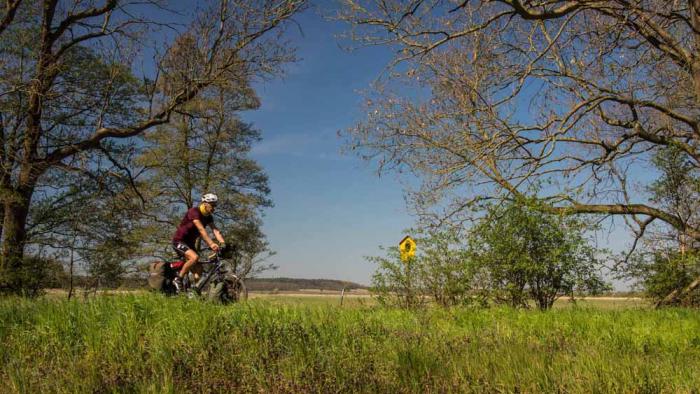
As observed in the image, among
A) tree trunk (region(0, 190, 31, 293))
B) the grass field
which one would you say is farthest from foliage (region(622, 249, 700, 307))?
tree trunk (region(0, 190, 31, 293))

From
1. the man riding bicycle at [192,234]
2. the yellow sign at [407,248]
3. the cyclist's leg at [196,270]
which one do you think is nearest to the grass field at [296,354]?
the man riding bicycle at [192,234]

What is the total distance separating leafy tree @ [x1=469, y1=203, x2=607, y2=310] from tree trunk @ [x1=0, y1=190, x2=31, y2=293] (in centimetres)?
1136

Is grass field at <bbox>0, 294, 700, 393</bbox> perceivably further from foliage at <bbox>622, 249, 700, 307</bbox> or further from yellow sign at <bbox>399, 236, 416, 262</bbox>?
foliage at <bbox>622, 249, 700, 307</bbox>

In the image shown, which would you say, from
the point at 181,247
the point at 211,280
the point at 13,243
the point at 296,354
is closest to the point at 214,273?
the point at 211,280

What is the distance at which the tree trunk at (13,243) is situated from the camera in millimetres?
13281

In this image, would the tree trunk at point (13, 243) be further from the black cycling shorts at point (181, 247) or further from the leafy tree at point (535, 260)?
the leafy tree at point (535, 260)

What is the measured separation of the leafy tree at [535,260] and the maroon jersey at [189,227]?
567 centimetres

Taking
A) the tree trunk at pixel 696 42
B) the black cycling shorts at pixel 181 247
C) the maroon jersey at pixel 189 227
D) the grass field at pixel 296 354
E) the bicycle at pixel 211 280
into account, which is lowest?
the grass field at pixel 296 354

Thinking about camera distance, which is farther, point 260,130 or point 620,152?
point 260,130

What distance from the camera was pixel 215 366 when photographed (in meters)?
4.06

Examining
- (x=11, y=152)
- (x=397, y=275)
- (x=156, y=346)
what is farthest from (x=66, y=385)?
(x=11, y=152)

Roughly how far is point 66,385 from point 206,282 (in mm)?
6243

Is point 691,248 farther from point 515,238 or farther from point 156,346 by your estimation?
point 156,346

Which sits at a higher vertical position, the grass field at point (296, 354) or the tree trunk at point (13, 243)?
the tree trunk at point (13, 243)
